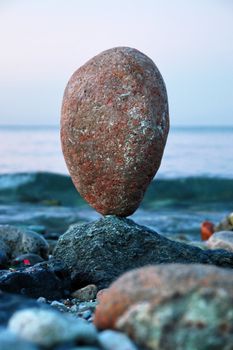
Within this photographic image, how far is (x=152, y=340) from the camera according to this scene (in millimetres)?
3291

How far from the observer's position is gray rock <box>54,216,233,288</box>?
20.5ft

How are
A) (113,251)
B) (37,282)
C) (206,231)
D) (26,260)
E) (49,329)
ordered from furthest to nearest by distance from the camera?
1. (206,231)
2. (26,260)
3. (113,251)
4. (37,282)
5. (49,329)

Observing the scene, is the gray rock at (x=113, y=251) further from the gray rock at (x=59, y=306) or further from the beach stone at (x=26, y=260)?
the beach stone at (x=26, y=260)

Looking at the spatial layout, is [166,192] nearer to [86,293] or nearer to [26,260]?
[26,260]

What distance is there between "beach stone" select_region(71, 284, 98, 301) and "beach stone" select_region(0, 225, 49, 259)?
9.26ft

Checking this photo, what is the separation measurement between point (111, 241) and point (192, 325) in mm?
3145

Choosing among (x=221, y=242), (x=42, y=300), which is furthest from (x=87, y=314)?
(x=221, y=242)

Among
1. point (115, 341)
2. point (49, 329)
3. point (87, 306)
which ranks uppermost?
point (49, 329)

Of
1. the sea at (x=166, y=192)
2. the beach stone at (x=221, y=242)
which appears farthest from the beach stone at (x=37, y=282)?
the sea at (x=166, y=192)

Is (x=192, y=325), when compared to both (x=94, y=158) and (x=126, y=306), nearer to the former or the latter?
(x=126, y=306)

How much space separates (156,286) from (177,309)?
182 mm

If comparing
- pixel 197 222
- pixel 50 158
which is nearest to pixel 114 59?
pixel 197 222

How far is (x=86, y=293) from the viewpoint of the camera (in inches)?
230

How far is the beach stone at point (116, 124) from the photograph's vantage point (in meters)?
6.43
